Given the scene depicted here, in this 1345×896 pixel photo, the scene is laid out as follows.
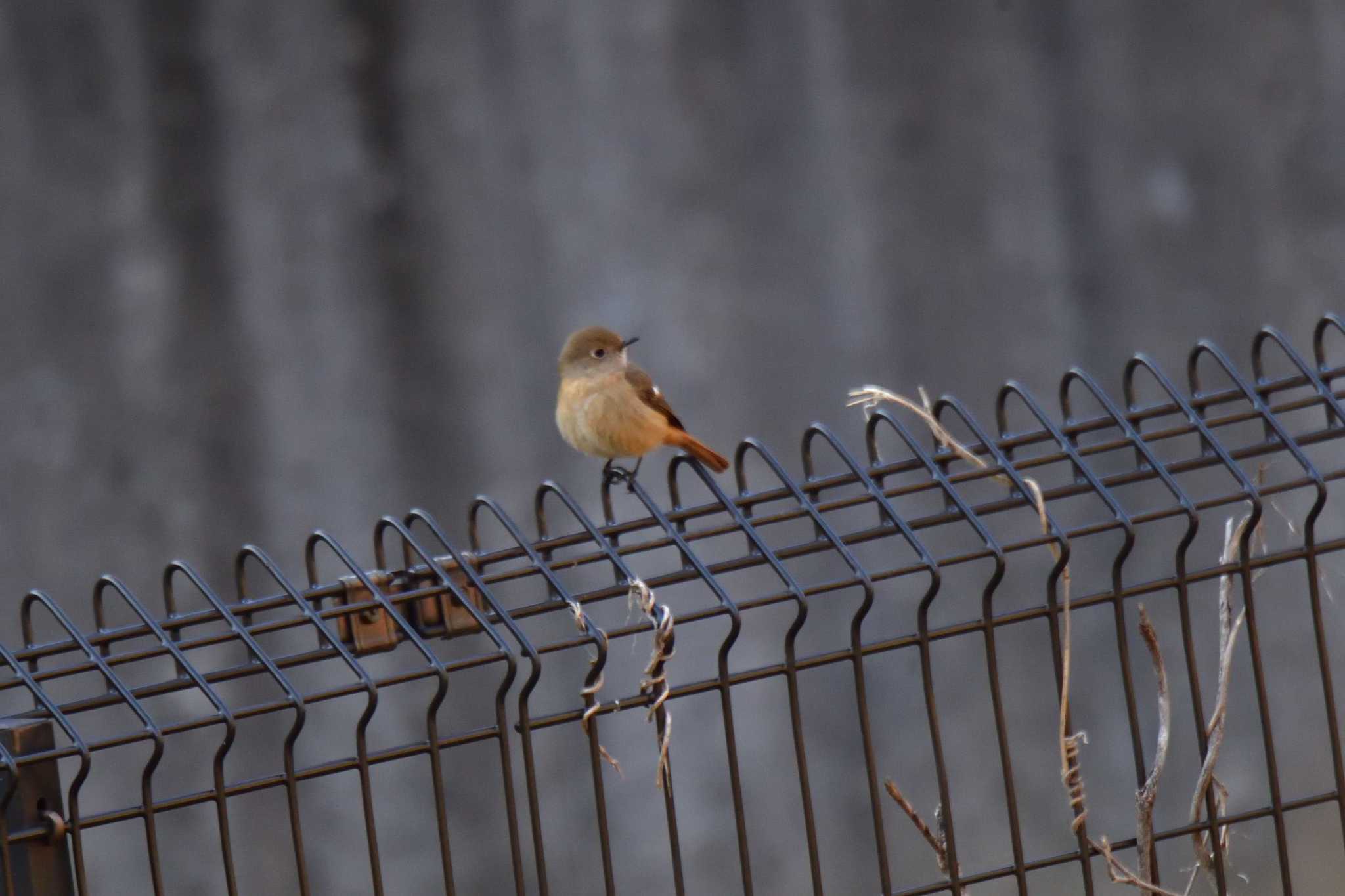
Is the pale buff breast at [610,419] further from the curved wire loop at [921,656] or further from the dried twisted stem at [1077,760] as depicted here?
the curved wire loop at [921,656]

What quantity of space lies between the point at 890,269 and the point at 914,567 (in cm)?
342

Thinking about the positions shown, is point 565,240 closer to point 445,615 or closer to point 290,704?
point 445,615

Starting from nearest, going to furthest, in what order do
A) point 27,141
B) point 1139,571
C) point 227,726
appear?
point 227,726 < point 27,141 < point 1139,571

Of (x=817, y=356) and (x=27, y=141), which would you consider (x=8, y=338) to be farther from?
(x=817, y=356)

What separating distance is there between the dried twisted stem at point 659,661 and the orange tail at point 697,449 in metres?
1.09

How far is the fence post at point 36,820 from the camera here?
1770 millimetres

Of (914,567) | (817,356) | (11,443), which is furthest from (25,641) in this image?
(817,356)

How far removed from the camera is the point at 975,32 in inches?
206

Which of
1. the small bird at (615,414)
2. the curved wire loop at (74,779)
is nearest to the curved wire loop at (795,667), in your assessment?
the curved wire loop at (74,779)

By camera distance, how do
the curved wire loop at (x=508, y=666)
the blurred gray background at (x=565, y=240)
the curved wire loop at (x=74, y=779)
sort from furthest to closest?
1. the blurred gray background at (x=565, y=240)
2. the curved wire loop at (x=508, y=666)
3. the curved wire loop at (x=74, y=779)

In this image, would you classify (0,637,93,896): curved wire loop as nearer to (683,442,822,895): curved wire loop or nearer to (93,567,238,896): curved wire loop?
(93,567,238,896): curved wire loop

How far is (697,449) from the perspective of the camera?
11.2 ft

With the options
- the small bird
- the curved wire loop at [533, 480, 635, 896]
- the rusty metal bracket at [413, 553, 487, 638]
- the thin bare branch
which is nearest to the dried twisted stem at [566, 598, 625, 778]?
the curved wire loop at [533, 480, 635, 896]

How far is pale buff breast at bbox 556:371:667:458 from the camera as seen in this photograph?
12.1ft
